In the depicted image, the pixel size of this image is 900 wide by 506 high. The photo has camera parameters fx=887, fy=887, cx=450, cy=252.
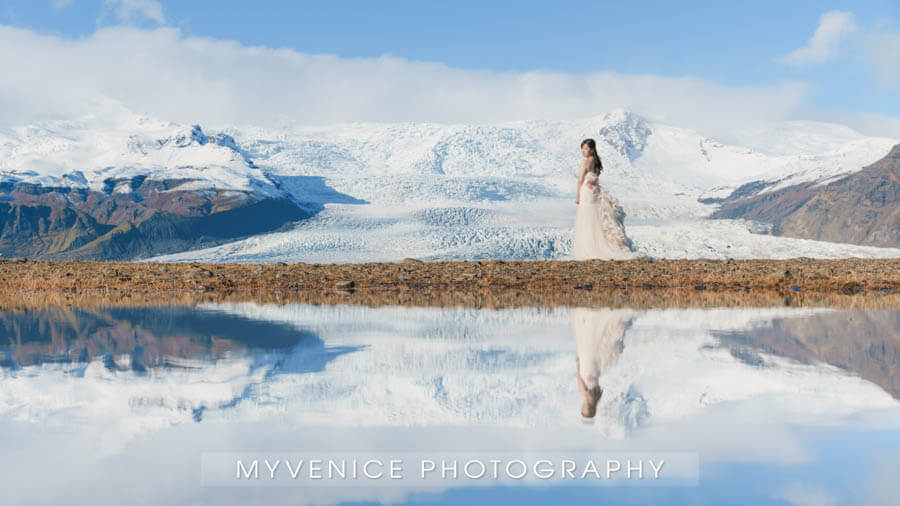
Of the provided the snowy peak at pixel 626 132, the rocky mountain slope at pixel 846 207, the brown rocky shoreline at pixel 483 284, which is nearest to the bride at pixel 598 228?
the brown rocky shoreline at pixel 483 284

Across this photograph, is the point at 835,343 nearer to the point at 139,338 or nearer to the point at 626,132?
the point at 139,338

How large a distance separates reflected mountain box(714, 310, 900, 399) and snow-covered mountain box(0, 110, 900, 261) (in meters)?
19.6

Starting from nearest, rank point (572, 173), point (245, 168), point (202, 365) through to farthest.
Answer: point (202, 365)
point (245, 168)
point (572, 173)

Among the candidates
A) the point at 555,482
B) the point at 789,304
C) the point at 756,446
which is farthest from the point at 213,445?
the point at 789,304

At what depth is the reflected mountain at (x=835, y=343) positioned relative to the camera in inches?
213

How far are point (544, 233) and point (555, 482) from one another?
87.4ft

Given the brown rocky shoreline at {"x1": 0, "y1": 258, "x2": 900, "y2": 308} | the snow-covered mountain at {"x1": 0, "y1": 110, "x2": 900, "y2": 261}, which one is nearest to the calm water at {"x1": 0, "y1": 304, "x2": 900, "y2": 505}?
the brown rocky shoreline at {"x1": 0, "y1": 258, "x2": 900, "y2": 308}

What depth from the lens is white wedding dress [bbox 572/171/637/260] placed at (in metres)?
17.6

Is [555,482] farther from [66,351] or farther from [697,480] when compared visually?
[66,351]

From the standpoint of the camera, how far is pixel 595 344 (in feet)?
21.0

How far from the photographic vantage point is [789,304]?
10.5 meters

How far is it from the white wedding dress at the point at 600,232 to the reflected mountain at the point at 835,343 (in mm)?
9007

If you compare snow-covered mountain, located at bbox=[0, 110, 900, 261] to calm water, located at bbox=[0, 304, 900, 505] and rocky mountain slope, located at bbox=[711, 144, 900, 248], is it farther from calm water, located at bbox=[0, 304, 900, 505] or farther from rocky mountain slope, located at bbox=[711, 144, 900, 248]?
calm water, located at bbox=[0, 304, 900, 505]

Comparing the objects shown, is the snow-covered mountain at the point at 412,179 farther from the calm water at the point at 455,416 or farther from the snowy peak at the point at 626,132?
the calm water at the point at 455,416
